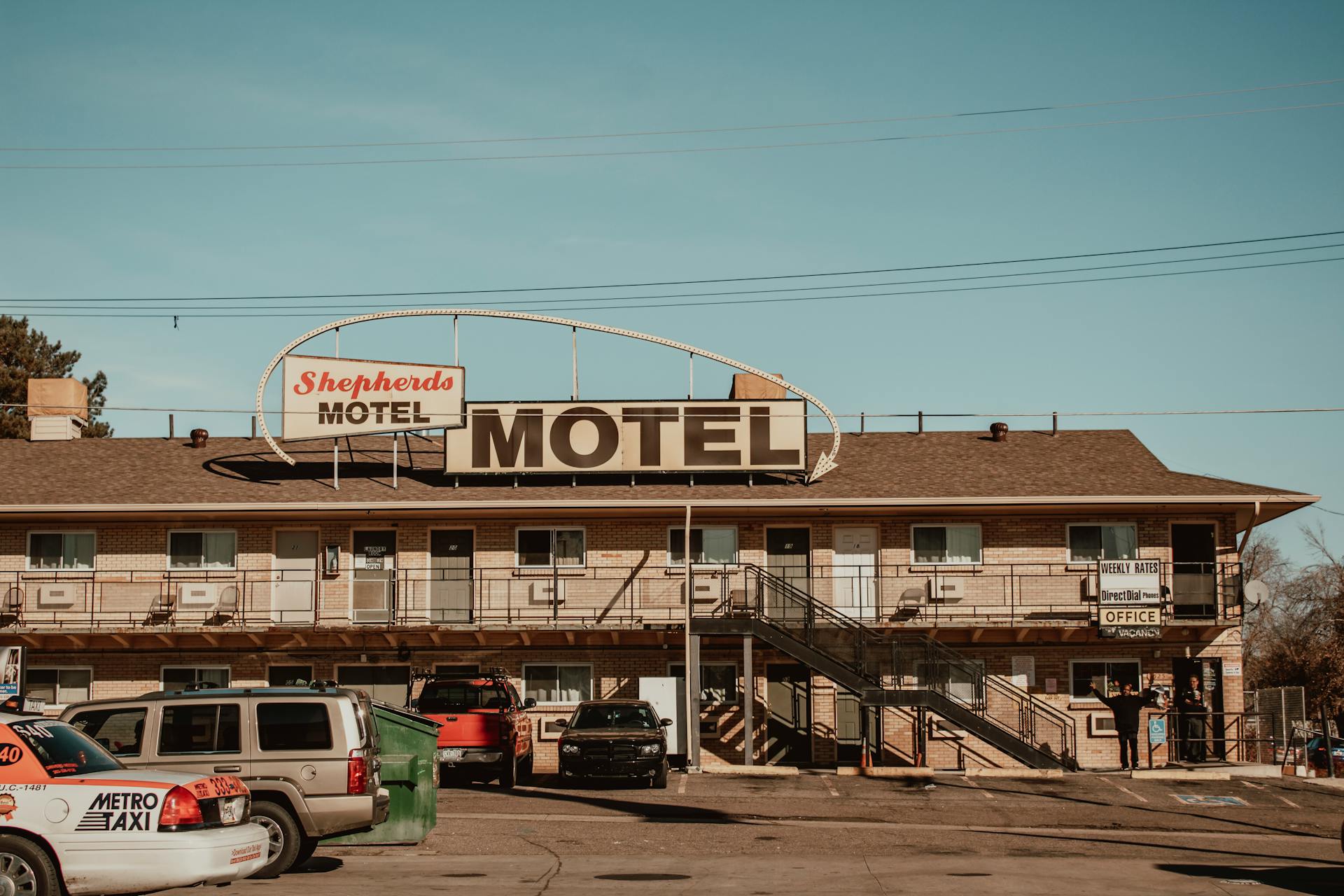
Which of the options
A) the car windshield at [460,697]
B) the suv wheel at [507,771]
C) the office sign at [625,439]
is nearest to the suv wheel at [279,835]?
the suv wheel at [507,771]

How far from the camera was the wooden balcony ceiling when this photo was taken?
97.1 feet

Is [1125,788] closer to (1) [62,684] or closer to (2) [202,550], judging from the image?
(2) [202,550]

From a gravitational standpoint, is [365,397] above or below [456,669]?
above

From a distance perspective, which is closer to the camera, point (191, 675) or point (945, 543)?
point (191, 675)

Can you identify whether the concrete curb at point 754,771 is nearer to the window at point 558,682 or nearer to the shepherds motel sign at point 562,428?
the window at point 558,682

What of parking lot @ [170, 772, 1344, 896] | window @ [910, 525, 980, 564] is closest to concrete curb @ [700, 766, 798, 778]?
parking lot @ [170, 772, 1344, 896]

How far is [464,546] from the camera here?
3097 centimetres

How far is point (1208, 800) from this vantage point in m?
23.2

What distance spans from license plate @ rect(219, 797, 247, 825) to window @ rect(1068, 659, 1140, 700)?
2224 centimetres

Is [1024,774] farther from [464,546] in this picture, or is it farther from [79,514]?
[79,514]

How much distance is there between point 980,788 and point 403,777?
40.9 feet

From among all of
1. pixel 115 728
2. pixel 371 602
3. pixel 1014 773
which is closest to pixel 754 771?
pixel 1014 773

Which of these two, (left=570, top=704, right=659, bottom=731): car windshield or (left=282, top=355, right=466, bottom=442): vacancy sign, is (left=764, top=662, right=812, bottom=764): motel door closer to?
(left=570, top=704, right=659, bottom=731): car windshield

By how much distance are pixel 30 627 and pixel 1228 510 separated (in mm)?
25645
